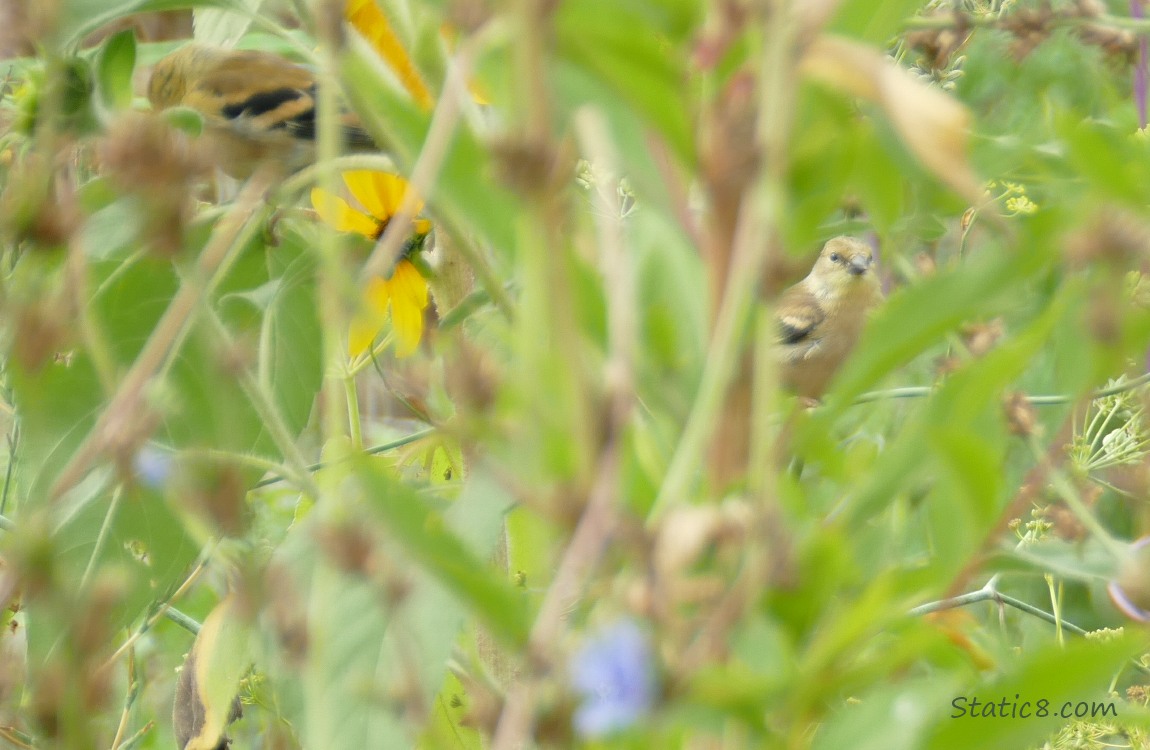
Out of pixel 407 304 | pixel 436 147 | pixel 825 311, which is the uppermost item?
pixel 436 147

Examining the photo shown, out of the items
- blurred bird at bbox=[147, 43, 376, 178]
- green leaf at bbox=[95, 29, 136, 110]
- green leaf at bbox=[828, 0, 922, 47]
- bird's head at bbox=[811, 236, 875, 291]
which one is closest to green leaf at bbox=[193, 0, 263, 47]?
green leaf at bbox=[95, 29, 136, 110]

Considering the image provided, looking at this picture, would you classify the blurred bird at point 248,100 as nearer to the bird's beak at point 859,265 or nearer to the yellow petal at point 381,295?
the yellow petal at point 381,295

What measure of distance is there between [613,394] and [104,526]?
373mm

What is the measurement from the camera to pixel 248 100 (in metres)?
1.49

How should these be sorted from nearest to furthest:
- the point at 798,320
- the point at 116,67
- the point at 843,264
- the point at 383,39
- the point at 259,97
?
the point at 116,67, the point at 383,39, the point at 259,97, the point at 798,320, the point at 843,264

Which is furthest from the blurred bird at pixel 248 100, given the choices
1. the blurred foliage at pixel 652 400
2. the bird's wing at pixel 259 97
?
the blurred foliage at pixel 652 400

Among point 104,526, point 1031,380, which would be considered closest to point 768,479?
point 104,526

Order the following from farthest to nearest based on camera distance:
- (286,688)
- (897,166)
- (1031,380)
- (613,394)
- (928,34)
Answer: (1031,380), (928,34), (286,688), (897,166), (613,394)

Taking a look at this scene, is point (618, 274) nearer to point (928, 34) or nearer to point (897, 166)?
point (897, 166)

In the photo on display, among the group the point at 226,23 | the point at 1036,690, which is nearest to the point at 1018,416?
the point at 1036,690

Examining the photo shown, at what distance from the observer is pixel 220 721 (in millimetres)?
482

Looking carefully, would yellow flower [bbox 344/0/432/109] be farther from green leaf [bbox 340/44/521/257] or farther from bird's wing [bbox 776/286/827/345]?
bird's wing [bbox 776/286/827/345]

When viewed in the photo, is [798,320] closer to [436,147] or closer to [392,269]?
[392,269]

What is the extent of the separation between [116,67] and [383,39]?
154mm
